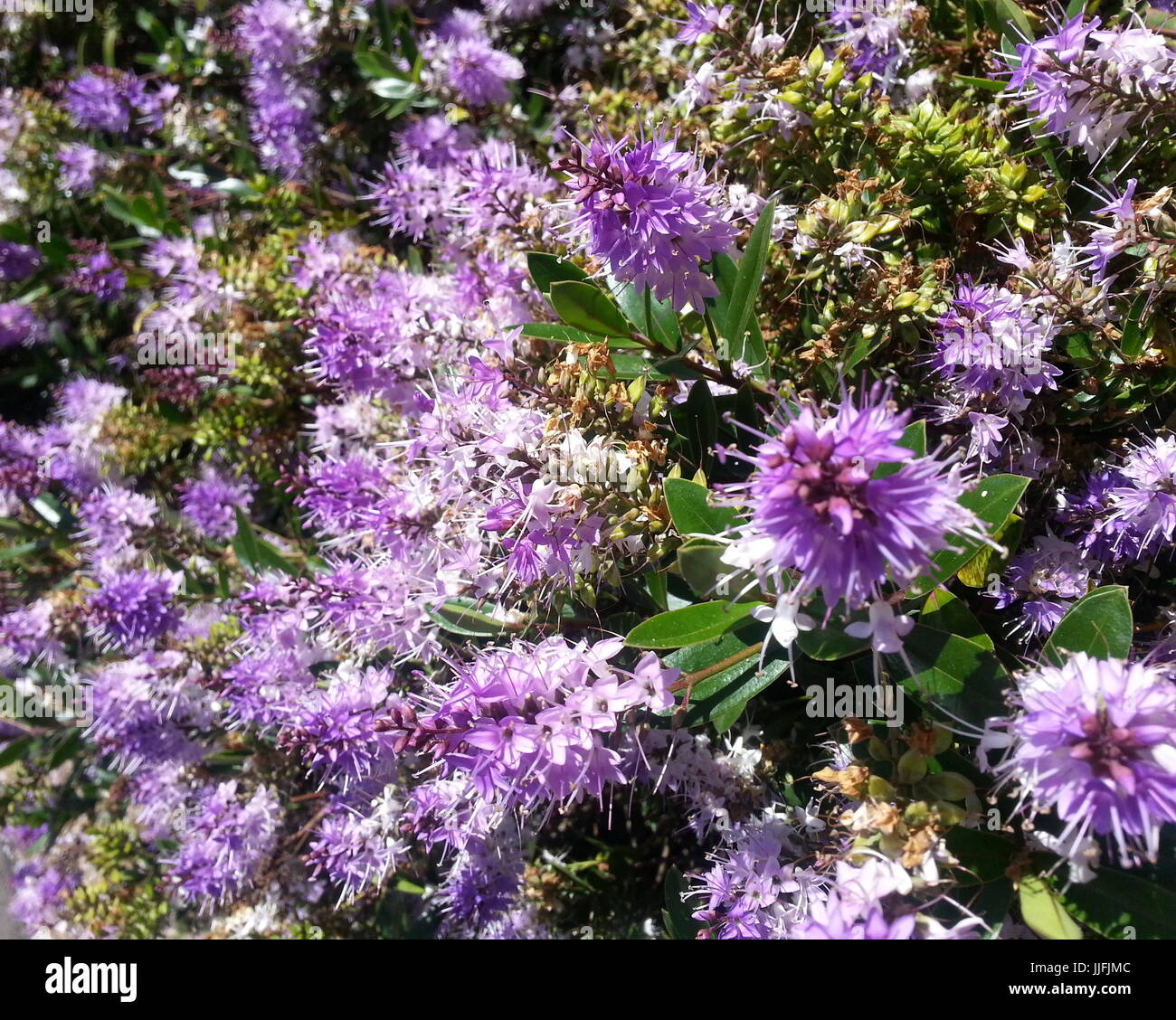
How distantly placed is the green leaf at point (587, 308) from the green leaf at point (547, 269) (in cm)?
5

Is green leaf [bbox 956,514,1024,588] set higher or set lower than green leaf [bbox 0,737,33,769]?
lower

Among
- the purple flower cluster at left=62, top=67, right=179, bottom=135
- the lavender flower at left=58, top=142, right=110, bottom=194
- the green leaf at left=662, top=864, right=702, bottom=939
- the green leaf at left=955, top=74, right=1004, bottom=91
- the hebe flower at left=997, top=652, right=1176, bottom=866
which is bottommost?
the green leaf at left=662, top=864, right=702, bottom=939

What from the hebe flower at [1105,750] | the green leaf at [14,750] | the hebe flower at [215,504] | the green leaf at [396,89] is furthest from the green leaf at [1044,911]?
the green leaf at [14,750]

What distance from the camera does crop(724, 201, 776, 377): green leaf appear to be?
1.72m

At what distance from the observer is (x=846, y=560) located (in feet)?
3.79

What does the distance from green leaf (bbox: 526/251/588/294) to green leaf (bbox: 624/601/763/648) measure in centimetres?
78

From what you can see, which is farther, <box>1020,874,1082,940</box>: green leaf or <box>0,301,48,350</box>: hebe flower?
<box>0,301,48,350</box>: hebe flower

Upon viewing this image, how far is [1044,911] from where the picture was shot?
138cm

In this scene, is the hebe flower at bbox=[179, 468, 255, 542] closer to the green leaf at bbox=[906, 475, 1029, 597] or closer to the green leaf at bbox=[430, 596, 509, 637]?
the green leaf at bbox=[430, 596, 509, 637]

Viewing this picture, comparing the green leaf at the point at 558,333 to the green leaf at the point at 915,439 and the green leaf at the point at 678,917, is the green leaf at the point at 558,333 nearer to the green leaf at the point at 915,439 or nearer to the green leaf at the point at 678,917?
the green leaf at the point at 915,439

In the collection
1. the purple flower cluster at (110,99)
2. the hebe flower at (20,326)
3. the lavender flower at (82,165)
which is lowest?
the hebe flower at (20,326)

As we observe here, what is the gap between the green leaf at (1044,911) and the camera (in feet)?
4.41

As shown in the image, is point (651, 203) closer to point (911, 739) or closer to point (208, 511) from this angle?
point (911, 739)

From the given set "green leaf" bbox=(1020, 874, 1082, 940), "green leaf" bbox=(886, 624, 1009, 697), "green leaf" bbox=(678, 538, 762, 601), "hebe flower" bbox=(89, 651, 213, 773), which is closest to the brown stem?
"green leaf" bbox=(678, 538, 762, 601)
